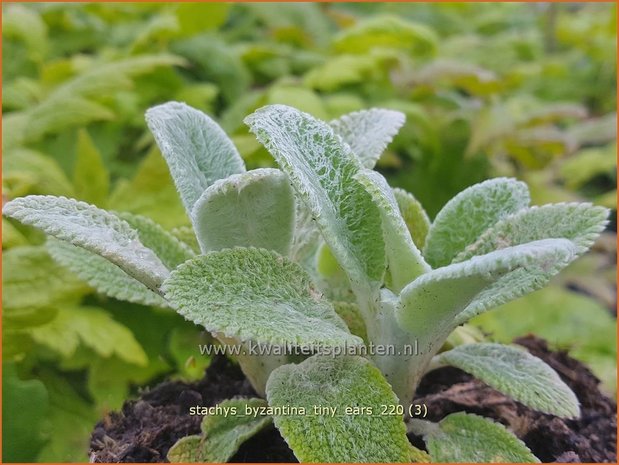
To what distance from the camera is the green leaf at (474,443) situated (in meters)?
0.68

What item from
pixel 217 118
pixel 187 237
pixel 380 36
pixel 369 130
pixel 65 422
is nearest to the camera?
pixel 369 130

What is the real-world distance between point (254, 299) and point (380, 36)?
5.23 feet

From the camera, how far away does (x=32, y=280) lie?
108cm

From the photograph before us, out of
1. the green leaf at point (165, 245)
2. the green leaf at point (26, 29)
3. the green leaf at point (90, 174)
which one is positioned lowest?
the green leaf at point (165, 245)

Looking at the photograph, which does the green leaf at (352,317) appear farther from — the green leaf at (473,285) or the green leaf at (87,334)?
the green leaf at (87,334)

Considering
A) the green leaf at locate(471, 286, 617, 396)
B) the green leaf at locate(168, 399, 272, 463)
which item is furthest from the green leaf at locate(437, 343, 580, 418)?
the green leaf at locate(471, 286, 617, 396)

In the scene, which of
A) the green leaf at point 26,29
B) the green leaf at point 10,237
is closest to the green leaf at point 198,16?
the green leaf at point 26,29

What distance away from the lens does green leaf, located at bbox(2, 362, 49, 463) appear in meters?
0.97

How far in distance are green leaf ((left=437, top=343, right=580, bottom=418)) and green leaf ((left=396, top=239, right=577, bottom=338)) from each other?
0.06 metres

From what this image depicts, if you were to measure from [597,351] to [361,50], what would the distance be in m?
1.10

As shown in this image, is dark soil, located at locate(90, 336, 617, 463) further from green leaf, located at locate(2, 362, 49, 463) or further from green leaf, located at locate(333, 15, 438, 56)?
green leaf, located at locate(333, 15, 438, 56)

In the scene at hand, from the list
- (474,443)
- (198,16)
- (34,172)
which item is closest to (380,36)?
(198,16)

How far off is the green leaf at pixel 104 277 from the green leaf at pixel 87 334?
0.33 m

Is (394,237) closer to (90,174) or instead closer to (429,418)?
(429,418)
